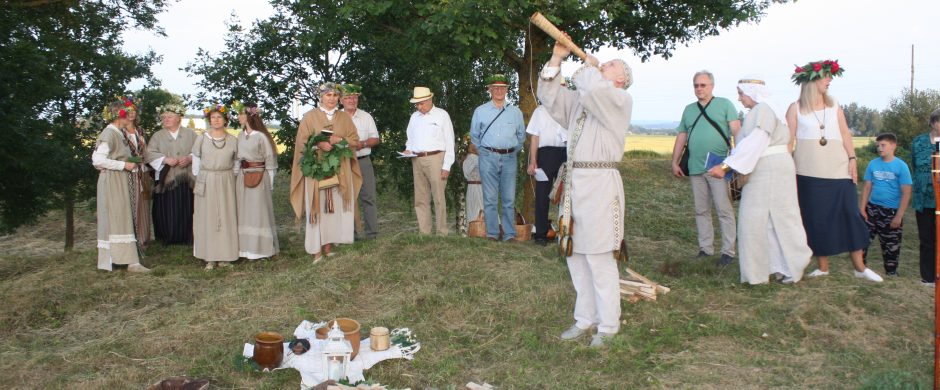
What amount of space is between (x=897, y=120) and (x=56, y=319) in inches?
997

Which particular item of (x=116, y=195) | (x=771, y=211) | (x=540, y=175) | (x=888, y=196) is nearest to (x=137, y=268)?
(x=116, y=195)

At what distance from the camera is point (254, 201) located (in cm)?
802

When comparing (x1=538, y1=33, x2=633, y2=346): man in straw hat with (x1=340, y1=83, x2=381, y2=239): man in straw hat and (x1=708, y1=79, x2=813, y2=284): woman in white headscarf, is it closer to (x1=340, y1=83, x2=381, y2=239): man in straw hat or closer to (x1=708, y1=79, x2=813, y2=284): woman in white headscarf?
(x1=708, y1=79, x2=813, y2=284): woman in white headscarf

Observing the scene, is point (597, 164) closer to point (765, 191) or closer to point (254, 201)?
point (765, 191)

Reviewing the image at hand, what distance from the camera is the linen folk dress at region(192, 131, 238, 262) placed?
25.7 feet

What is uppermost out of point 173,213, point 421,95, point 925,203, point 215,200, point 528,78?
point 528,78

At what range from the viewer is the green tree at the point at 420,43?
758 cm

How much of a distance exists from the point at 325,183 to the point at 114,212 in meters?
2.25

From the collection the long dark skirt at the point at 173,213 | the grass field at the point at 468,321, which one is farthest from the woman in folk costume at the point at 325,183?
the long dark skirt at the point at 173,213

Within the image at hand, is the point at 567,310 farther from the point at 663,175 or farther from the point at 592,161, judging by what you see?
the point at 663,175

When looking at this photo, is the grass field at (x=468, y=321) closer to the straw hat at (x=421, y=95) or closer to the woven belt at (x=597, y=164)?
the woven belt at (x=597, y=164)

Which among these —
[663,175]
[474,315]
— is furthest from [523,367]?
[663,175]

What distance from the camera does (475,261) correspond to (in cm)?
680

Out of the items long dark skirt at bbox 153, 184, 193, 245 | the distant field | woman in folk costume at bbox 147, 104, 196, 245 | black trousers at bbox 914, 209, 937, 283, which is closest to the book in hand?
black trousers at bbox 914, 209, 937, 283
